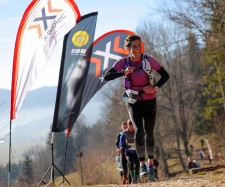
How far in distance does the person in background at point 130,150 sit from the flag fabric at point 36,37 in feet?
8.30

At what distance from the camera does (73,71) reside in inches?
431

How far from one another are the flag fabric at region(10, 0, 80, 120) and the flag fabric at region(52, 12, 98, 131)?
508 mm

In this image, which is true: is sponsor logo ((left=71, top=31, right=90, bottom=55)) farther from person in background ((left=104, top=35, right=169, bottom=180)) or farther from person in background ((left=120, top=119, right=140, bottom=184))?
person in background ((left=104, top=35, right=169, bottom=180))

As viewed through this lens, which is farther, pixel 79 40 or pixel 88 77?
pixel 88 77

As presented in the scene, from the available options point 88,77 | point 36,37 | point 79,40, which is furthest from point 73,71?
point 36,37

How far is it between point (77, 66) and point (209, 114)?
27.0 metres

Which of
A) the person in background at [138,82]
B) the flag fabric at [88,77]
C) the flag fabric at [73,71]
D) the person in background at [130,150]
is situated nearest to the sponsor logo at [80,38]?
the flag fabric at [73,71]

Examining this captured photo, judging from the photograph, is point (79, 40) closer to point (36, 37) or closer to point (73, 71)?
point (73, 71)

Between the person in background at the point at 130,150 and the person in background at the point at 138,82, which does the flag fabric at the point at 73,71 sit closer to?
the person in background at the point at 130,150

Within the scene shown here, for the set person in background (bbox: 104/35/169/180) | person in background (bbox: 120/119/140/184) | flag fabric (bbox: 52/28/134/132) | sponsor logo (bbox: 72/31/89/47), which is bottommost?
person in background (bbox: 120/119/140/184)

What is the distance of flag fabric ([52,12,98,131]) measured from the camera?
10.6m

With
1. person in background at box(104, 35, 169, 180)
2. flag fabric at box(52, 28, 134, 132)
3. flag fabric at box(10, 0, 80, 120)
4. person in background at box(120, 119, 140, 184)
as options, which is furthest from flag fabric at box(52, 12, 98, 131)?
person in background at box(104, 35, 169, 180)

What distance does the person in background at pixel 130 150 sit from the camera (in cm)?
1033

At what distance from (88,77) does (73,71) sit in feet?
2.14
